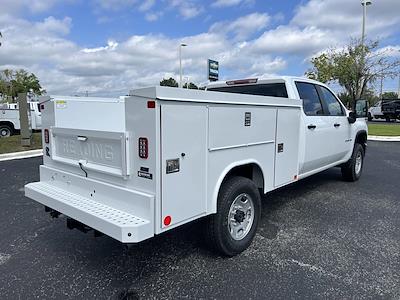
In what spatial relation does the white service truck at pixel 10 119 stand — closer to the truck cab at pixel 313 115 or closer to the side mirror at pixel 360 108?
the truck cab at pixel 313 115

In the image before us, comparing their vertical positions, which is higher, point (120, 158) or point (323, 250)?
point (120, 158)

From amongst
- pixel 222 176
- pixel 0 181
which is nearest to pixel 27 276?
pixel 222 176

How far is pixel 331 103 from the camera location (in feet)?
19.4

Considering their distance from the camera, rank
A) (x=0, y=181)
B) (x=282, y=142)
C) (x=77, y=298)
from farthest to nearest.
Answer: (x=0, y=181) < (x=282, y=142) < (x=77, y=298)

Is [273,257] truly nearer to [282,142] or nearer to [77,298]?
[282,142]

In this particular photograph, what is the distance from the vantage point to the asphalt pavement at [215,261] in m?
3.02

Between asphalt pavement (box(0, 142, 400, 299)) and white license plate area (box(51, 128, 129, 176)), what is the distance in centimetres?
104

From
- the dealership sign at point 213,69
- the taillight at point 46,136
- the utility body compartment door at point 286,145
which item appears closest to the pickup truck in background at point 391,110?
the dealership sign at point 213,69

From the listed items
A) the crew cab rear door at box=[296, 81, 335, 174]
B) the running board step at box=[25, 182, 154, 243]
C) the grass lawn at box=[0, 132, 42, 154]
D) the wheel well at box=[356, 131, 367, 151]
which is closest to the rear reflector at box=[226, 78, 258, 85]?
the crew cab rear door at box=[296, 81, 335, 174]

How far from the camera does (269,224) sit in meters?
4.65

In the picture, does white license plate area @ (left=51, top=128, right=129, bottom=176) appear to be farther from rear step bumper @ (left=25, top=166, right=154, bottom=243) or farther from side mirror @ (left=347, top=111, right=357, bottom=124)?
side mirror @ (left=347, top=111, right=357, bottom=124)

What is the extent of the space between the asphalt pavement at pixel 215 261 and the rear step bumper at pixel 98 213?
644 millimetres

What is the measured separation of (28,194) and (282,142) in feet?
9.89

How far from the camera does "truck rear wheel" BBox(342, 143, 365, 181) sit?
6.94m
